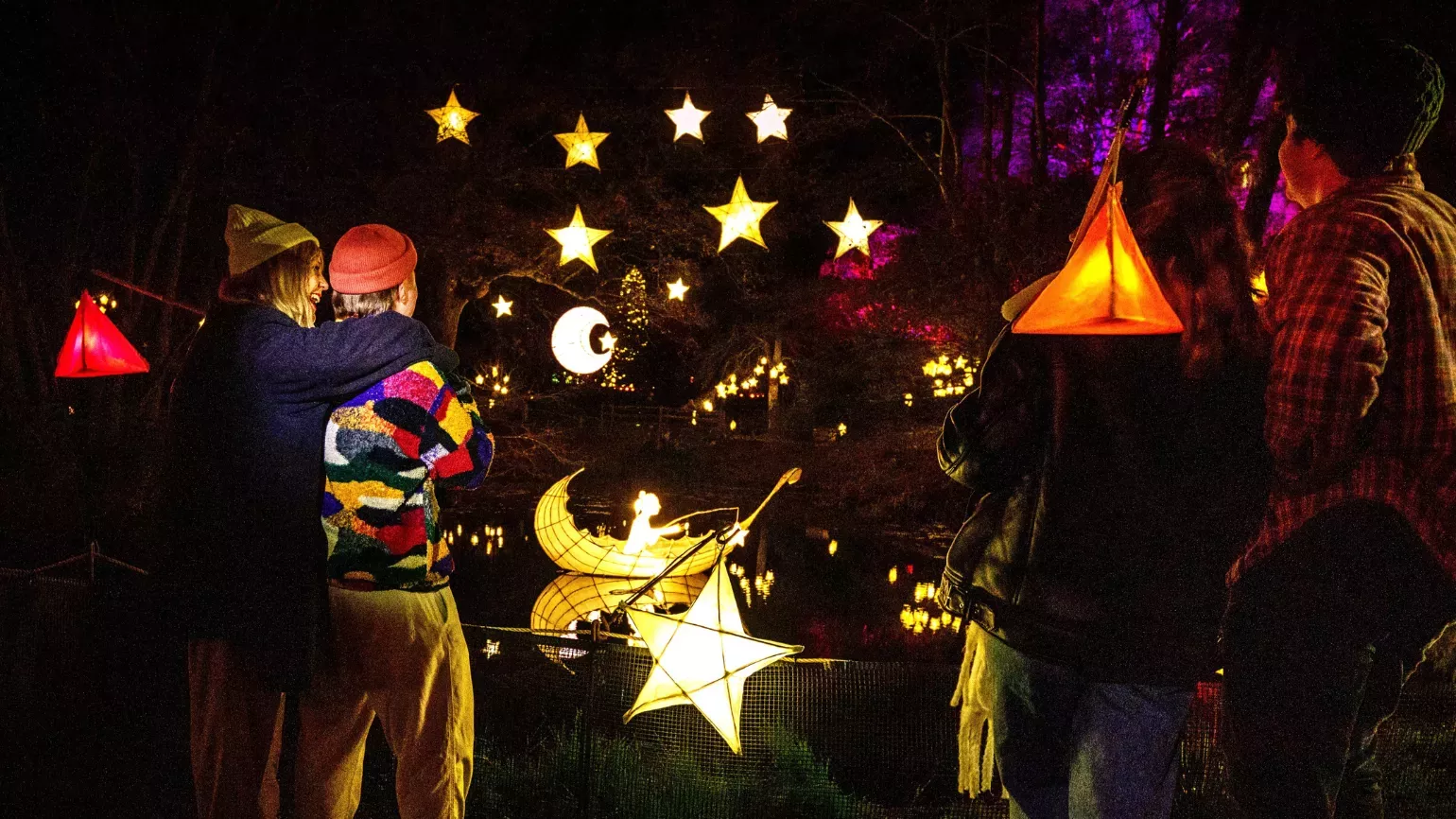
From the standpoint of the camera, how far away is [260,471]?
2.65 m

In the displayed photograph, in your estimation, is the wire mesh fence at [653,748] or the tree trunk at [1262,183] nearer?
the wire mesh fence at [653,748]

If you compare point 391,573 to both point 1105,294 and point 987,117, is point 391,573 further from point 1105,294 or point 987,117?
point 987,117

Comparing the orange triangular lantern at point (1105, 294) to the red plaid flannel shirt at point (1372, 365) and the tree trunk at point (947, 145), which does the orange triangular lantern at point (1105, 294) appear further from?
the tree trunk at point (947, 145)

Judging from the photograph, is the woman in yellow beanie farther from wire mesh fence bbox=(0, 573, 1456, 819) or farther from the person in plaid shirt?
the person in plaid shirt

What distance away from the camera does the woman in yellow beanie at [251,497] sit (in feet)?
8.73

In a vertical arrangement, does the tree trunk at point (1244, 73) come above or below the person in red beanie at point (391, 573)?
above

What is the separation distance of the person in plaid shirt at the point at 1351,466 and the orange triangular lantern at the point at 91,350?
661 cm

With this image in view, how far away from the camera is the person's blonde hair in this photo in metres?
2.80

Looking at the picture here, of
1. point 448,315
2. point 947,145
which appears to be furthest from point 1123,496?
point 947,145

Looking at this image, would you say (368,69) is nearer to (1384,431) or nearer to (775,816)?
(775,816)

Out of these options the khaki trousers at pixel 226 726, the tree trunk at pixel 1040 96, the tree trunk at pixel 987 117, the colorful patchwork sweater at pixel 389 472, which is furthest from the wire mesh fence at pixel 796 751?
the tree trunk at pixel 987 117

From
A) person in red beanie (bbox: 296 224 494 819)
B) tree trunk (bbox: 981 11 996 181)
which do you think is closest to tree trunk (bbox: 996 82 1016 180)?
tree trunk (bbox: 981 11 996 181)

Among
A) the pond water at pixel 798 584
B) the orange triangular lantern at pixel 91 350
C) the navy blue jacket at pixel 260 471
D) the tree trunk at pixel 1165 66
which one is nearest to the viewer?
the navy blue jacket at pixel 260 471

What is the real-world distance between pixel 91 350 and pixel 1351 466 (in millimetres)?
7121
